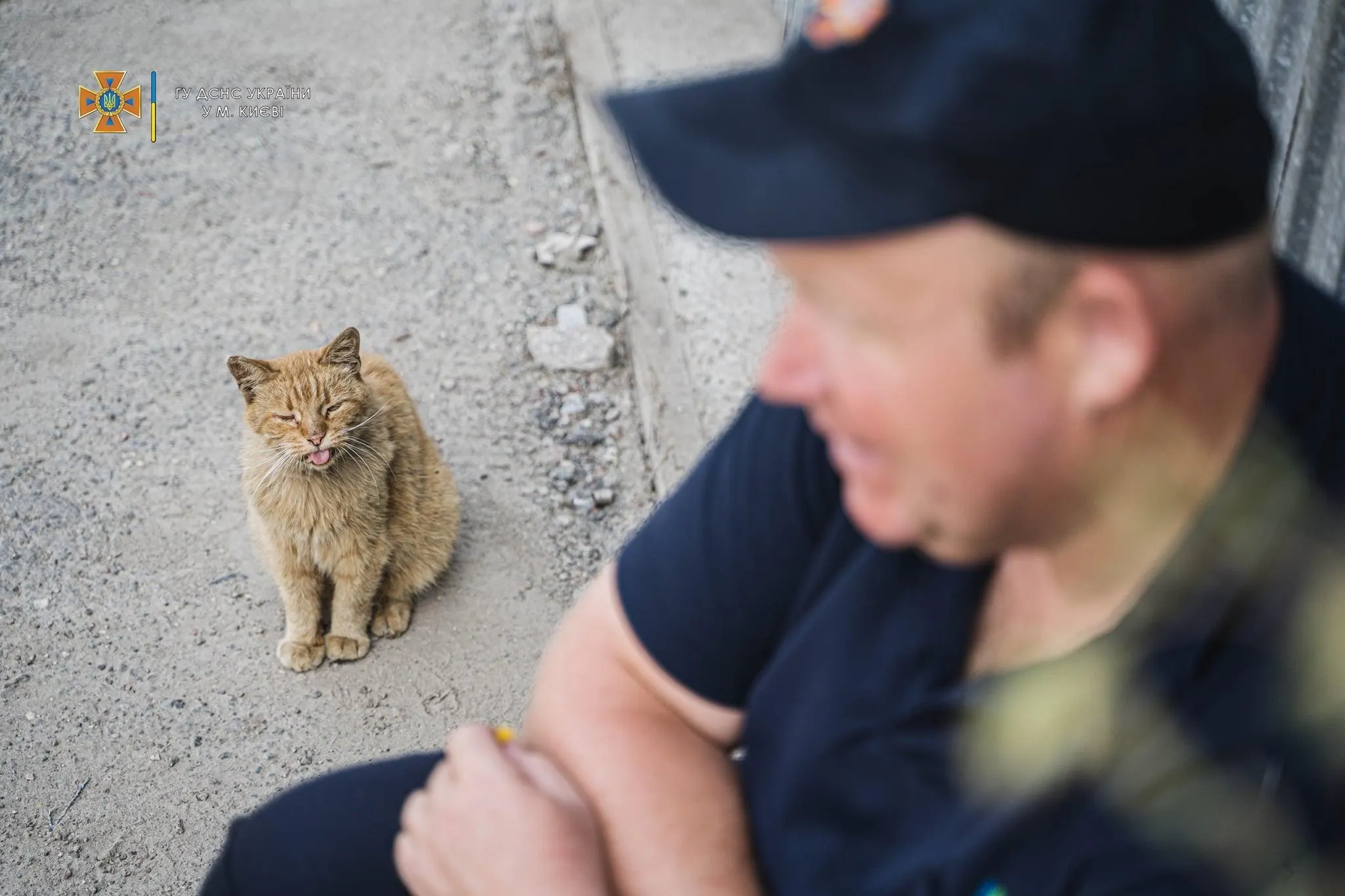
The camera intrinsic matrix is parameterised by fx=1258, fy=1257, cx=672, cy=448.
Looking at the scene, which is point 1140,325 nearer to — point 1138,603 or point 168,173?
point 1138,603

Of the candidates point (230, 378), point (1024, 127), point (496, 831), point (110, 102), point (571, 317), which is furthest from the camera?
point (110, 102)

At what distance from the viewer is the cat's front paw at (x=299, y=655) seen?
9.11ft

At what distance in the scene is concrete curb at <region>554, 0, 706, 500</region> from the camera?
314 centimetres

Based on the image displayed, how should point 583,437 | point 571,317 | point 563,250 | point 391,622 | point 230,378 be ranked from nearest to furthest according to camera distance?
point 391,622
point 583,437
point 230,378
point 571,317
point 563,250

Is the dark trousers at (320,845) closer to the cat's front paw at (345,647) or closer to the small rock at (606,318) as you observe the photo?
the cat's front paw at (345,647)

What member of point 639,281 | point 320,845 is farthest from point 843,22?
point 639,281

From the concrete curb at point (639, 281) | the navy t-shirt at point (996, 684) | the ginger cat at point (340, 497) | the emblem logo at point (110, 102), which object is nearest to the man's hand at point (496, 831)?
the navy t-shirt at point (996, 684)

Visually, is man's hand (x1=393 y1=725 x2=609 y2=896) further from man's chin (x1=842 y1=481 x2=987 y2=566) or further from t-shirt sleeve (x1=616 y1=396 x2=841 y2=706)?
man's chin (x1=842 y1=481 x2=987 y2=566)

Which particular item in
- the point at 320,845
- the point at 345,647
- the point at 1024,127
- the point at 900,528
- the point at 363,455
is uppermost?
the point at 1024,127

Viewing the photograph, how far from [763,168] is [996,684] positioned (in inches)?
18.1

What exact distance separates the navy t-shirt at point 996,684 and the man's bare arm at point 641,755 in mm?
35

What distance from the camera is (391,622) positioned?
290 cm

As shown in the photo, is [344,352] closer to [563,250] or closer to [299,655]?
[299,655]

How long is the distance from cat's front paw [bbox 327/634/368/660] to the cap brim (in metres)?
2.10
